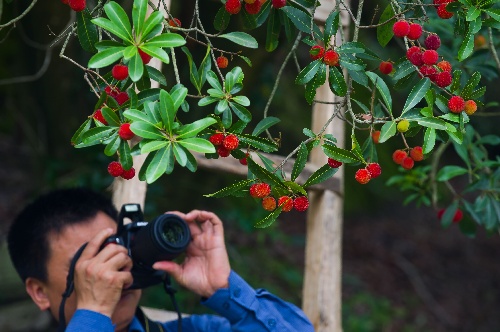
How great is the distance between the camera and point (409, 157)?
4.97 feet

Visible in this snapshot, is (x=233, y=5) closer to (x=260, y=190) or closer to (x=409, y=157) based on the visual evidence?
(x=260, y=190)

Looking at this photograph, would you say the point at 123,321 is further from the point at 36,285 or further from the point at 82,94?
the point at 82,94

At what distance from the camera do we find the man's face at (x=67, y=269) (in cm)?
191

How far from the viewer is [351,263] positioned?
4773 millimetres

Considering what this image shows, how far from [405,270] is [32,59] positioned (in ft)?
8.73

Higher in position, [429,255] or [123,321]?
[429,255]

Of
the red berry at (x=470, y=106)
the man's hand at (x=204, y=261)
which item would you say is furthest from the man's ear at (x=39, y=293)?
the red berry at (x=470, y=106)

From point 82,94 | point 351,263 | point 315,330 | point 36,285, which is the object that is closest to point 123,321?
point 36,285

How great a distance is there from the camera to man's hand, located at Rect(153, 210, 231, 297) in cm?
197

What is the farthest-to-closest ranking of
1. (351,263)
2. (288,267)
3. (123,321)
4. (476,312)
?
(351,263), (476,312), (288,267), (123,321)

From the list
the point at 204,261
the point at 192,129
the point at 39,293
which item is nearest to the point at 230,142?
the point at 192,129

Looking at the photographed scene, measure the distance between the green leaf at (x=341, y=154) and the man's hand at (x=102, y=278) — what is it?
2.23ft

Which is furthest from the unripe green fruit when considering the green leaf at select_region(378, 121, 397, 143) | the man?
the man

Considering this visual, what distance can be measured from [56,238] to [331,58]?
0.96 m
